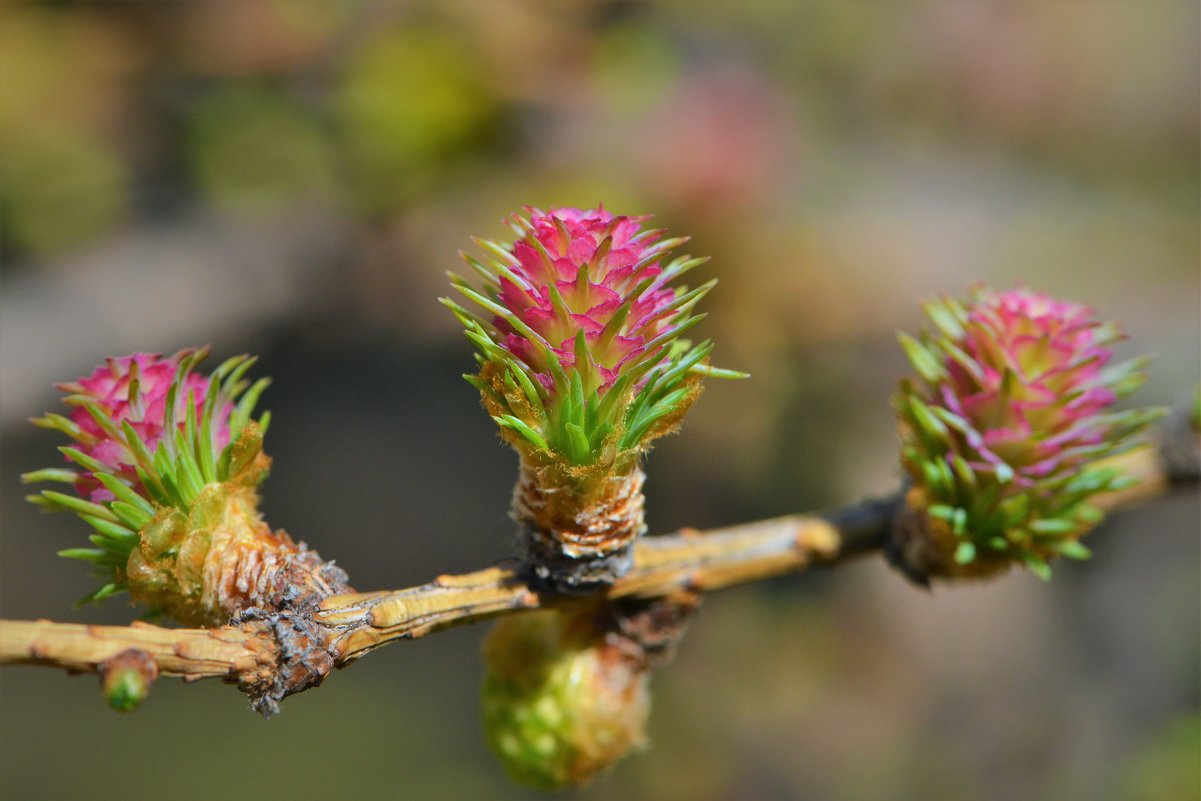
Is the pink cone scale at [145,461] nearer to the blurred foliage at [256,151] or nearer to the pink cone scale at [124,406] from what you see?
the pink cone scale at [124,406]

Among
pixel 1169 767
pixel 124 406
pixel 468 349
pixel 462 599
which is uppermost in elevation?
pixel 468 349

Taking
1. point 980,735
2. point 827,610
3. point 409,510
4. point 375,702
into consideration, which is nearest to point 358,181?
point 409,510

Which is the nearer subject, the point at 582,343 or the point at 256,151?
the point at 582,343

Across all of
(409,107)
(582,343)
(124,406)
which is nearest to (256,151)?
(409,107)

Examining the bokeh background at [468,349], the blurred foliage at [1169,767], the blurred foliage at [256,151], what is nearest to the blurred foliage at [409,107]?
the bokeh background at [468,349]

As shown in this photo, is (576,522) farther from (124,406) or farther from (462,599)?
(124,406)
